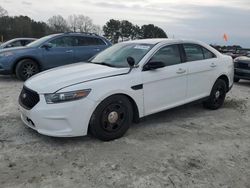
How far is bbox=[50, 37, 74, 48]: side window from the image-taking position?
32.6 ft

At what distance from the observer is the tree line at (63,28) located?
146 feet

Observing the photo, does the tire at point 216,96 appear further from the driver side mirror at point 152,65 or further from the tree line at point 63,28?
the tree line at point 63,28

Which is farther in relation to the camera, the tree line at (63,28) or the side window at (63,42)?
the tree line at (63,28)

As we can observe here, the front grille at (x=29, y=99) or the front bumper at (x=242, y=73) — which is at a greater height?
the front grille at (x=29, y=99)

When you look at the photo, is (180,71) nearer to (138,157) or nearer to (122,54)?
(122,54)

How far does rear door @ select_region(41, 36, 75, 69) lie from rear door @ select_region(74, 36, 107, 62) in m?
0.17

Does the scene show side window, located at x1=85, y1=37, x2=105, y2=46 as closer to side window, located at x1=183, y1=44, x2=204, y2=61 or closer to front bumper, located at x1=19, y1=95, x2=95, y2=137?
side window, located at x1=183, y1=44, x2=204, y2=61

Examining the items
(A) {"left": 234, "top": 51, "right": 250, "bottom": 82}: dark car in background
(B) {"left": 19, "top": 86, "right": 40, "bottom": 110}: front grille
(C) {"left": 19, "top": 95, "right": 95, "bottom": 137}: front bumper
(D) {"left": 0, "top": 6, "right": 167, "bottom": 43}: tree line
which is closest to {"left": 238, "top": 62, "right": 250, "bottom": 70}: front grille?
(A) {"left": 234, "top": 51, "right": 250, "bottom": 82}: dark car in background

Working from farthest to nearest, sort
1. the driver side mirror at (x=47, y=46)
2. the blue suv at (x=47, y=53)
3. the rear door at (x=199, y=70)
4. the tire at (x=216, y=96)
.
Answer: the driver side mirror at (x=47, y=46) → the blue suv at (x=47, y=53) → the tire at (x=216, y=96) → the rear door at (x=199, y=70)

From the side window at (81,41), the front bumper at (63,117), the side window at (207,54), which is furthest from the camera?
the side window at (81,41)

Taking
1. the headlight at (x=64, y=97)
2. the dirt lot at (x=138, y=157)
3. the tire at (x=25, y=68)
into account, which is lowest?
the dirt lot at (x=138, y=157)

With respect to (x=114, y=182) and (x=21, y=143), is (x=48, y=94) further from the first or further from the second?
(x=114, y=182)

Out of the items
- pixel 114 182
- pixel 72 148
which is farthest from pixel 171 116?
pixel 114 182

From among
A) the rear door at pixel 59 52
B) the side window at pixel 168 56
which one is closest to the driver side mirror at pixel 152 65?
the side window at pixel 168 56
